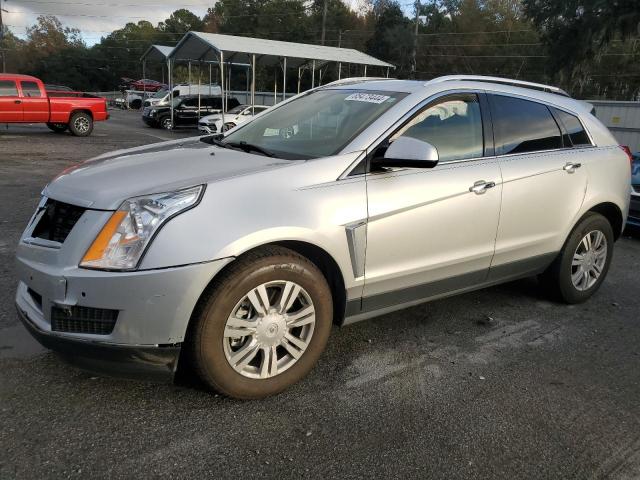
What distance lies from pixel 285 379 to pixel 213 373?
17.1 inches

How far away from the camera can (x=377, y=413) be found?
2900mm

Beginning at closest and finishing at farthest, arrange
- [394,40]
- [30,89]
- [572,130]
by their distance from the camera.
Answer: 1. [572,130]
2. [30,89]
3. [394,40]

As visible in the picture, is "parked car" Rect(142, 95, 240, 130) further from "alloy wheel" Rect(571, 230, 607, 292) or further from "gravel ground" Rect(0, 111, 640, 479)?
"gravel ground" Rect(0, 111, 640, 479)

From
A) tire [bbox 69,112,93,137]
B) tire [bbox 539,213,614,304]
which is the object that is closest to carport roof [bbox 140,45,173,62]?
tire [bbox 69,112,93,137]

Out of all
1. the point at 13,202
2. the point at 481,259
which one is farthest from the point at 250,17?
the point at 481,259

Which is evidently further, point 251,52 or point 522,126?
point 251,52

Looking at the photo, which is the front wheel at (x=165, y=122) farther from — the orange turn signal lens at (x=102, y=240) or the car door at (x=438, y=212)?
the orange turn signal lens at (x=102, y=240)

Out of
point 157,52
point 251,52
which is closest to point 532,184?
point 251,52

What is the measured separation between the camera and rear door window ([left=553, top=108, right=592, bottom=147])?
4363 millimetres

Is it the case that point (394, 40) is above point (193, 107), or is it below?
above

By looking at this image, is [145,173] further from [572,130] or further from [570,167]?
[572,130]

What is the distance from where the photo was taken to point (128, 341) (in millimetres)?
2586

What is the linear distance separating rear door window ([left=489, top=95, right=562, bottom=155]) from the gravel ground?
1.33m

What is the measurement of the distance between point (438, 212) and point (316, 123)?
39.5 inches
